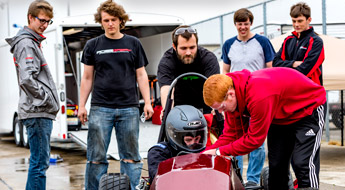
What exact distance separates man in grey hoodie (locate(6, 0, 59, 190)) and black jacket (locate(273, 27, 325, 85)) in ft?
8.32

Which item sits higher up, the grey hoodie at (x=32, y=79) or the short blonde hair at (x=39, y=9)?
the short blonde hair at (x=39, y=9)

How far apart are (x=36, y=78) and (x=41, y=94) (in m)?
0.18

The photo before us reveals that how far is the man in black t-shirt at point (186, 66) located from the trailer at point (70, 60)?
427 cm

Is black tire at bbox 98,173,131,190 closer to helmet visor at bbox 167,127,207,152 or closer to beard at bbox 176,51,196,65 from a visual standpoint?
helmet visor at bbox 167,127,207,152

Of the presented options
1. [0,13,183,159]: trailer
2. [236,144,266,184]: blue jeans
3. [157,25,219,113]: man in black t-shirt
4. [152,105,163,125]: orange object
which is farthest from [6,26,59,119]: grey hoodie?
[152,105,163,125]: orange object

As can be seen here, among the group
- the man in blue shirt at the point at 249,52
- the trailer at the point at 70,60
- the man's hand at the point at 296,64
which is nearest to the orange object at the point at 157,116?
the trailer at the point at 70,60

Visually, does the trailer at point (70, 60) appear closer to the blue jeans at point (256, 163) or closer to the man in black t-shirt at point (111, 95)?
the blue jeans at point (256, 163)

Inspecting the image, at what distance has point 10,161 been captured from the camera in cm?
1007

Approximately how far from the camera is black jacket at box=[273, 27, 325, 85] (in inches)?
214

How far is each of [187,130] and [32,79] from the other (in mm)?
1748

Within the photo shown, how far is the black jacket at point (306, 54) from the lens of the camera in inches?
214

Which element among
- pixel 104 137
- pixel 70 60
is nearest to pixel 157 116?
pixel 70 60

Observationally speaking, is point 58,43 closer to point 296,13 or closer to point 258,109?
point 296,13

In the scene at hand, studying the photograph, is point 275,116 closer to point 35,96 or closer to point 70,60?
point 35,96
